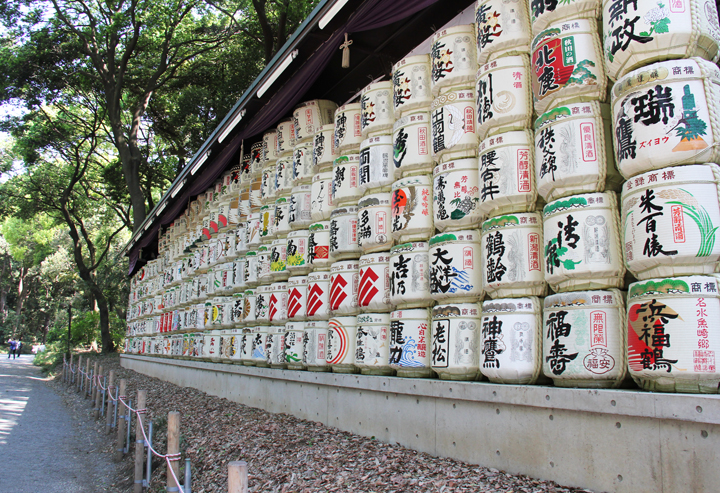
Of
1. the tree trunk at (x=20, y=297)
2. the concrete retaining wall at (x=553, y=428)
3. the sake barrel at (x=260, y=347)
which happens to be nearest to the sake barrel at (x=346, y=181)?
the concrete retaining wall at (x=553, y=428)

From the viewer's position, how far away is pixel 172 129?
2348 cm

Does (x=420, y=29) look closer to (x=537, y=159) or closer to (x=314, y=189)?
(x=314, y=189)

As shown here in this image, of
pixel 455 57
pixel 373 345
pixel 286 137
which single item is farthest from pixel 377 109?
pixel 286 137

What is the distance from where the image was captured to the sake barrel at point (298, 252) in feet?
25.6

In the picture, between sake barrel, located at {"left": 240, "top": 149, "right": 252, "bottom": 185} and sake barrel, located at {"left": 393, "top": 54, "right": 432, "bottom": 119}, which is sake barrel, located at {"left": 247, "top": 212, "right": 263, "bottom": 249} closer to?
sake barrel, located at {"left": 240, "top": 149, "right": 252, "bottom": 185}

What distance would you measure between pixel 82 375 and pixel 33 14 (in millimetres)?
13406

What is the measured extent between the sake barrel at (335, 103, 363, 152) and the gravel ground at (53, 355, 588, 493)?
3.59 m

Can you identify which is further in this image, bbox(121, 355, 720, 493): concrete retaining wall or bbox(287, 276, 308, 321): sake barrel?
bbox(287, 276, 308, 321): sake barrel

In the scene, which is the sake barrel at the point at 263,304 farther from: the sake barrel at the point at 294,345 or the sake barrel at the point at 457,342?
the sake barrel at the point at 457,342

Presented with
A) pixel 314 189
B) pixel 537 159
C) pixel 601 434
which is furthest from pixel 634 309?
pixel 314 189

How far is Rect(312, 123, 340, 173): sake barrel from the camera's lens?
750 cm

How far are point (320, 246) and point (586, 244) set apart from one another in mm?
4121

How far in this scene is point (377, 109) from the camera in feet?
20.9

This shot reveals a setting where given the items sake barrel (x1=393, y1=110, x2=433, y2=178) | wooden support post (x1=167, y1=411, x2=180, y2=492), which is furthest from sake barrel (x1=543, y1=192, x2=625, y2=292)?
wooden support post (x1=167, y1=411, x2=180, y2=492)
